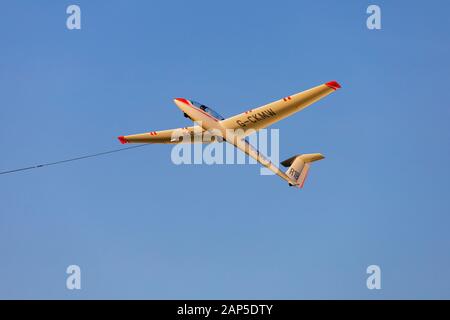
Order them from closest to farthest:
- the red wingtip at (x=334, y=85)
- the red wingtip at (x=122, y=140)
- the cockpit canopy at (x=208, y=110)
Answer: the red wingtip at (x=334, y=85) < the cockpit canopy at (x=208, y=110) < the red wingtip at (x=122, y=140)

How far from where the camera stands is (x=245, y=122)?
61.4m

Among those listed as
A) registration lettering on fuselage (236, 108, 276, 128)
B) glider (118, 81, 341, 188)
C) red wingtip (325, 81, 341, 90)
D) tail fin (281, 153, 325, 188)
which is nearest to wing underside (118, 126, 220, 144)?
glider (118, 81, 341, 188)

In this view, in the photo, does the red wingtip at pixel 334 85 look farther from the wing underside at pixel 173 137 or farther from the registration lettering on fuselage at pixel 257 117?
the wing underside at pixel 173 137

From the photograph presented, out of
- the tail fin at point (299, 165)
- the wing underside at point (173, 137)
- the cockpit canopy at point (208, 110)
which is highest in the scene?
the cockpit canopy at point (208, 110)

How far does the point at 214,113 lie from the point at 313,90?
791cm

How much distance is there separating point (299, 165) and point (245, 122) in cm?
795

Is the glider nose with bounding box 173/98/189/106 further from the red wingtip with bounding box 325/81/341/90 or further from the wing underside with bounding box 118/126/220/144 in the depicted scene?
the red wingtip with bounding box 325/81/341/90

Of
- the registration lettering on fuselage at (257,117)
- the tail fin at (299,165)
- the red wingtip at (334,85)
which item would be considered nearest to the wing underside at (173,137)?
the registration lettering on fuselage at (257,117)

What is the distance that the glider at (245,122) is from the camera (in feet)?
198

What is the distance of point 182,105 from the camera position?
6406cm

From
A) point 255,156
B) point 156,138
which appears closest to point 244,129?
point 255,156
